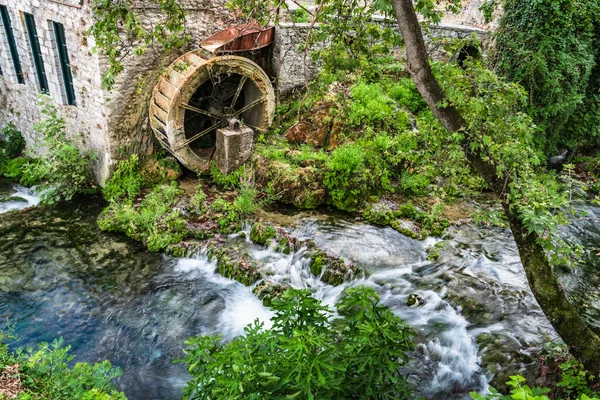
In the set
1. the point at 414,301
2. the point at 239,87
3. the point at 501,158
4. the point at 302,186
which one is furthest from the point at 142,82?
the point at 501,158

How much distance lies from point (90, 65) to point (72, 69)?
2.27ft

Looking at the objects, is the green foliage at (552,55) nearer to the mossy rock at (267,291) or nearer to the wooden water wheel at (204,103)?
the wooden water wheel at (204,103)

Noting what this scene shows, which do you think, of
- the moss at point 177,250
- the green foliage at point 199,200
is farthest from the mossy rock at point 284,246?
the green foliage at point 199,200

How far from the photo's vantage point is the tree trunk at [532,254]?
12.6ft

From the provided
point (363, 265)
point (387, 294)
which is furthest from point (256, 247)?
point (387, 294)

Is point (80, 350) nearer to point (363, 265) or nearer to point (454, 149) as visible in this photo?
point (363, 265)

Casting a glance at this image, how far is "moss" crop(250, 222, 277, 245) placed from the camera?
7.19 meters

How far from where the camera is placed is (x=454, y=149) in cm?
382

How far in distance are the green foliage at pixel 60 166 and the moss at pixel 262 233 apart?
3.68m

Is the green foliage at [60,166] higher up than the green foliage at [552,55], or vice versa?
the green foliage at [552,55]

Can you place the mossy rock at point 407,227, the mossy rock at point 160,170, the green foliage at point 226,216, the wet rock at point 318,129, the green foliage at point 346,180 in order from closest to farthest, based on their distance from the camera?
the mossy rock at point 407,227 < the green foliage at point 226,216 < the green foliage at point 346,180 < the mossy rock at point 160,170 < the wet rock at point 318,129

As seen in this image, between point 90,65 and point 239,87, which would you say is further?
point 239,87

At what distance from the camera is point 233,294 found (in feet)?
21.3

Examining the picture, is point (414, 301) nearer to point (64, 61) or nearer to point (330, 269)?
point (330, 269)
